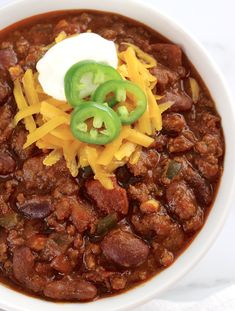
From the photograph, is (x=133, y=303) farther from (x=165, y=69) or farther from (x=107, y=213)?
(x=165, y=69)

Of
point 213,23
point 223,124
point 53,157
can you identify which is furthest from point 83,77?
point 213,23

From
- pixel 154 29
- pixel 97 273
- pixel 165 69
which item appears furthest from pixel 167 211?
pixel 154 29

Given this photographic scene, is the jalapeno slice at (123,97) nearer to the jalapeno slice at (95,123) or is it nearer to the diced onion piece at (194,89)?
the jalapeno slice at (95,123)

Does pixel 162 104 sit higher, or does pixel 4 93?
pixel 162 104

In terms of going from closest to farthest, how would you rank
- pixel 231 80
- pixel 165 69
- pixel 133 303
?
pixel 133 303
pixel 165 69
pixel 231 80

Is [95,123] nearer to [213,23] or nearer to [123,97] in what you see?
[123,97]

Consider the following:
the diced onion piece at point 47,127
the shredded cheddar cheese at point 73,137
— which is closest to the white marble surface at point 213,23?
the shredded cheddar cheese at point 73,137
